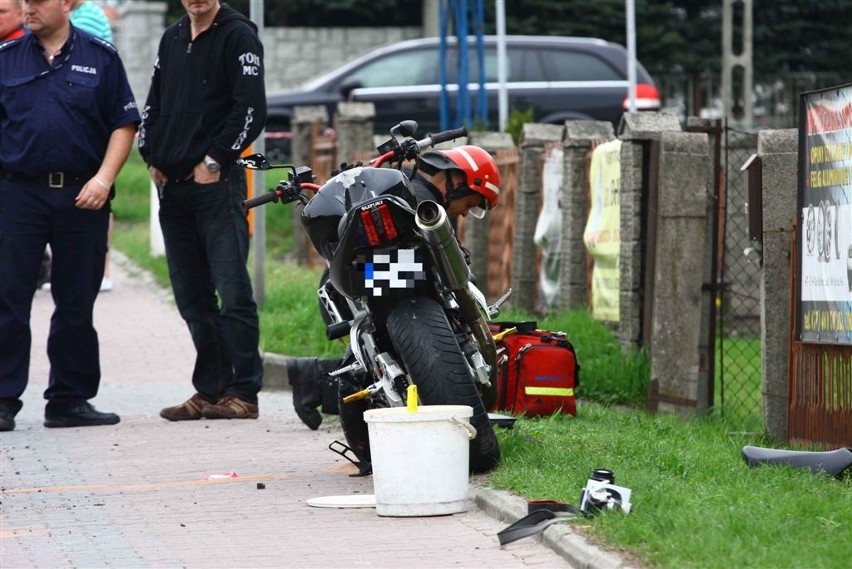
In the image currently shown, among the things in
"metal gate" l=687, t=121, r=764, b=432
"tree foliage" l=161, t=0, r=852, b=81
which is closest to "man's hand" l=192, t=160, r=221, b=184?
"metal gate" l=687, t=121, r=764, b=432

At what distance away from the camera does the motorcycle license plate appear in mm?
6668

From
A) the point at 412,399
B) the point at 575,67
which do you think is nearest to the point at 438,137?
the point at 412,399

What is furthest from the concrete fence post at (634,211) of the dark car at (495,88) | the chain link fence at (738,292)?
the dark car at (495,88)

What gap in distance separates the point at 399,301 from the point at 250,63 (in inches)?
100

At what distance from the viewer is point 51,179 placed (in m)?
8.91

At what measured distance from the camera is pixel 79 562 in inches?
225

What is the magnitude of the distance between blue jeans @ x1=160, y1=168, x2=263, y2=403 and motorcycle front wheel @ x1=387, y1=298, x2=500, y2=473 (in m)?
2.37

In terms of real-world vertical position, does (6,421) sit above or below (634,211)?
below

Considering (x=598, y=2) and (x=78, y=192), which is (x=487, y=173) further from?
(x=598, y=2)

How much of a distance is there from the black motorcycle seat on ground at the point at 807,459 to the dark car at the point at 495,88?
48.5 feet

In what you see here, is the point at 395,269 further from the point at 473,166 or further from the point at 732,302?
the point at 732,302

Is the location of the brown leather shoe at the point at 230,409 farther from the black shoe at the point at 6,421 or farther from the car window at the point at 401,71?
the car window at the point at 401,71

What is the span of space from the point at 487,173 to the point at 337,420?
7.45ft

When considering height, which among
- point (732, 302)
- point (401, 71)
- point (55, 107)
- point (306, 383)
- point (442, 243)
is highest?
point (401, 71)
